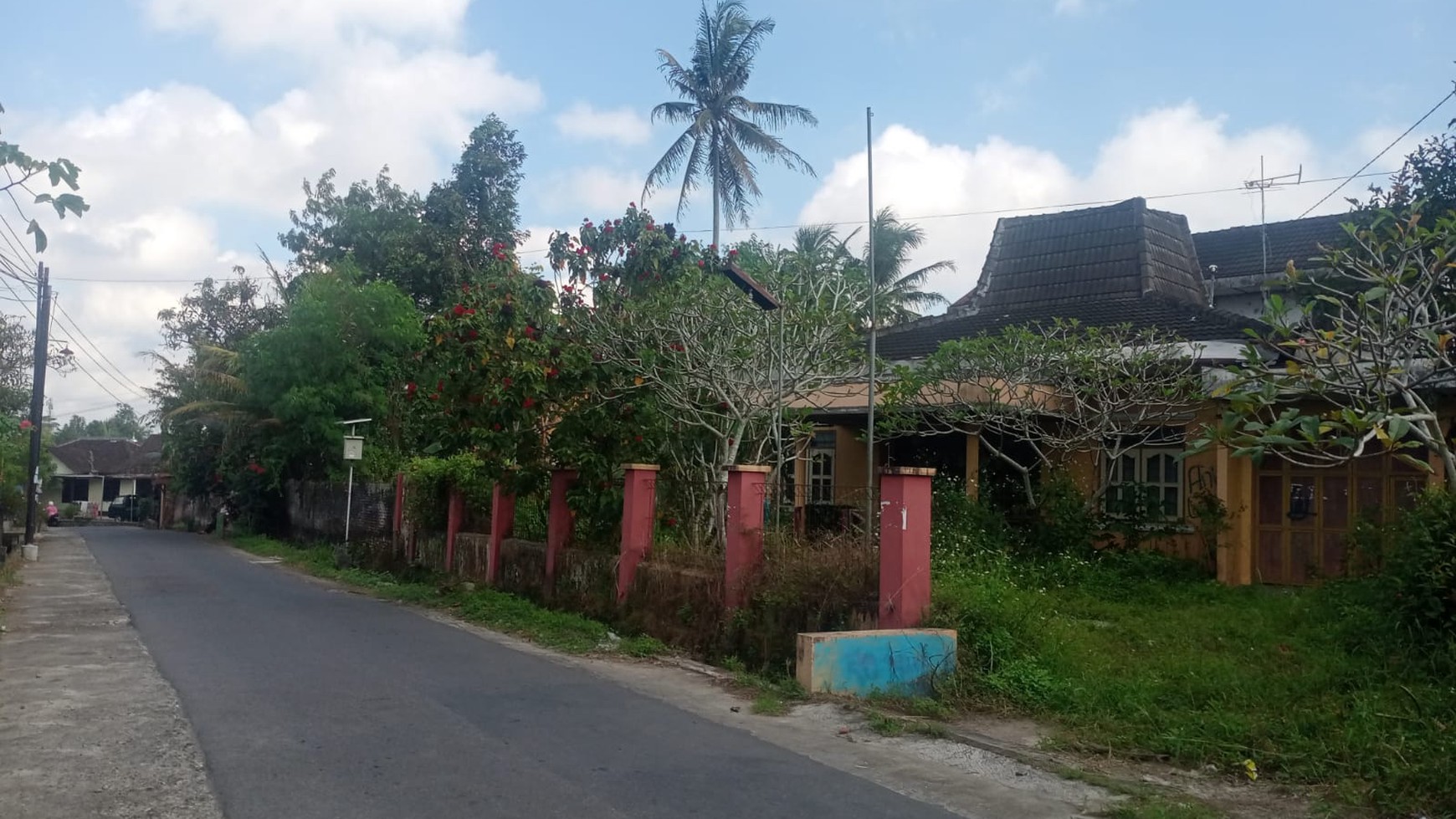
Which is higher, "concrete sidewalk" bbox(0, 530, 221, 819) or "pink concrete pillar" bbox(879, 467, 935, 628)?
"pink concrete pillar" bbox(879, 467, 935, 628)

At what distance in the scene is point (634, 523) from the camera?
537 inches

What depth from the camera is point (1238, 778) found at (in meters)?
7.23

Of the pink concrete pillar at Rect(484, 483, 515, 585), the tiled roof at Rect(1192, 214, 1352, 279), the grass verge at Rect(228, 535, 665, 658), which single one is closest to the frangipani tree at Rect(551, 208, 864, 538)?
the grass verge at Rect(228, 535, 665, 658)

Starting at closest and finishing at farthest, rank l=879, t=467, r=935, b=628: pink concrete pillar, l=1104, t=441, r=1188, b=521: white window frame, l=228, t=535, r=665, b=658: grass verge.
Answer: l=879, t=467, r=935, b=628: pink concrete pillar
l=228, t=535, r=665, b=658: grass verge
l=1104, t=441, r=1188, b=521: white window frame

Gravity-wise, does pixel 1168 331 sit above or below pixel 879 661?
above

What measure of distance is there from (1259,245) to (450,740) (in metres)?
22.9

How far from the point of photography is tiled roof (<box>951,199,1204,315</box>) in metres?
22.3

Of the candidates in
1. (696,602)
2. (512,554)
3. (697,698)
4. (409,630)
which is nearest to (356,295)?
(512,554)

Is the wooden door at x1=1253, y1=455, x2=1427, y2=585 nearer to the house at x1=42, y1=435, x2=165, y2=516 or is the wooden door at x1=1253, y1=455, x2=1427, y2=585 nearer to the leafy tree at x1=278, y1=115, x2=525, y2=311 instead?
the leafy tree at x1=278, y1=115, x2=525, y2=311

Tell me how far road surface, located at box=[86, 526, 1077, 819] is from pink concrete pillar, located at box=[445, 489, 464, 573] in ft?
17.5

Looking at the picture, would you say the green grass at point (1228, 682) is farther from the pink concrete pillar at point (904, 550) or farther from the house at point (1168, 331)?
the house at point (1168, 331)

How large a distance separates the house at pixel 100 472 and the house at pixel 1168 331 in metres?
58.4

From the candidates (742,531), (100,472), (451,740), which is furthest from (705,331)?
(100,472)

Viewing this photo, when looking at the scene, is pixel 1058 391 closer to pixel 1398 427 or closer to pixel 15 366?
pixel 1398 427
